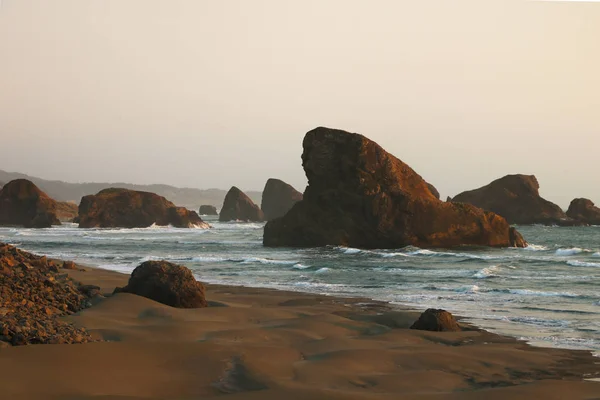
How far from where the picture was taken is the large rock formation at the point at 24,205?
9725 centimetres

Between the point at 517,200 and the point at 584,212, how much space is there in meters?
11.2

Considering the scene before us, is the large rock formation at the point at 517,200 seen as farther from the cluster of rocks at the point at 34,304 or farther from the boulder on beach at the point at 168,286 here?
the cluster of rocks at the point at 34,304

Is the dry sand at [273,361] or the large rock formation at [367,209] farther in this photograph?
the large rock formation at [367,209]

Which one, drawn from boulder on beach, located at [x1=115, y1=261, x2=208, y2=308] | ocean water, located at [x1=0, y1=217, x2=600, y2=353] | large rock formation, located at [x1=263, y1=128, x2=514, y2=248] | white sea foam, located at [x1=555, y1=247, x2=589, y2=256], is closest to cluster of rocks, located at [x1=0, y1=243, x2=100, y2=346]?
boulder on beach, located at [x1=115, y1=261, x2=208, y2=308]

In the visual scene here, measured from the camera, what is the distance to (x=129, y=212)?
325 ft

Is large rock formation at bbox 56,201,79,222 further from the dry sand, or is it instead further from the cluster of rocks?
the dry sand

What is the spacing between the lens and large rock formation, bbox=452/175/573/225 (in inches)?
4262

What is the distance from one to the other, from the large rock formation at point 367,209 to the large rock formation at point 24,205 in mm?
55644

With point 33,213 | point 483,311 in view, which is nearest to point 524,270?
point 483,311

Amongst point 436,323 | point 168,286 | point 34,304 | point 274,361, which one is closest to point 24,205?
point 168,286

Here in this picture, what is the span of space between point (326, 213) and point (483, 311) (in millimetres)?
35983

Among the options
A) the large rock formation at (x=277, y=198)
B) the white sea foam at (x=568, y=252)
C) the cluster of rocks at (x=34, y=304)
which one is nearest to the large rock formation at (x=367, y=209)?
the white sea foam at (x=568, y=252)

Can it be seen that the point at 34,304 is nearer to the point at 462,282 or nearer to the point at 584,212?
the point at 462,282

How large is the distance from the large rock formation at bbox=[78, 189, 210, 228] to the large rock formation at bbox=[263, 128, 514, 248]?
4909 centimetres
